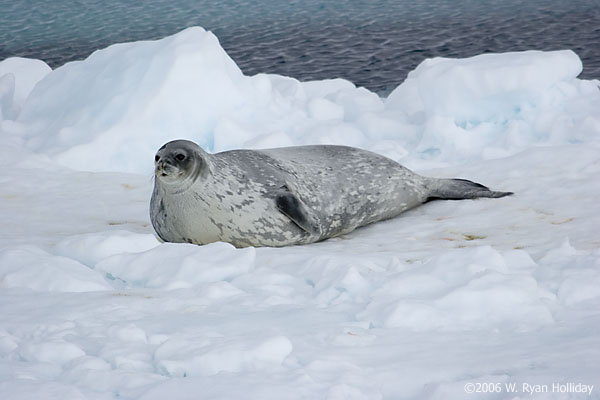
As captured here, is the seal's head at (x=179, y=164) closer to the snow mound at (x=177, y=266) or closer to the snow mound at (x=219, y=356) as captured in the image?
the snow mound at (x=177, y=266)

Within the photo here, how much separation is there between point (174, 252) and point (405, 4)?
12.3 meters

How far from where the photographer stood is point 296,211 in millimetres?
4492

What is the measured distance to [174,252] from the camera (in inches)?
147

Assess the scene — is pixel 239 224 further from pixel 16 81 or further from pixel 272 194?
pixel 16 81

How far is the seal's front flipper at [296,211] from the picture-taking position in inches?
176

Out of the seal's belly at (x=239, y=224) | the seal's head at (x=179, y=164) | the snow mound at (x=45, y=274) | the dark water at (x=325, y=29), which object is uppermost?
the seal's head at (x=179, y=164)

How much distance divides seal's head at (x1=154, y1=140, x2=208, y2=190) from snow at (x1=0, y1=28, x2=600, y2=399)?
0.46 metres

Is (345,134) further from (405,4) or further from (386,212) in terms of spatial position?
(405,4)

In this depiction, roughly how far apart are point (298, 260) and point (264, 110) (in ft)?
11.9

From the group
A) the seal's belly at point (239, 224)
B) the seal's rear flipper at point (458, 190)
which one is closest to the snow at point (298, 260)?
the seal's rear flipper at point (458, 190)

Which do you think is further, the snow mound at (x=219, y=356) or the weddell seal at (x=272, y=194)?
the weddell seal at (x=272, y=194)

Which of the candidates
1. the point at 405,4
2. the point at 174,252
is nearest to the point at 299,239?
the point at 174,252

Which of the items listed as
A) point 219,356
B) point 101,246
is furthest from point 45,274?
point 219,356

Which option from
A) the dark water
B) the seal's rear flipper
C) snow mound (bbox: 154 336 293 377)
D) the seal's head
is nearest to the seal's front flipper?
the seal's head
